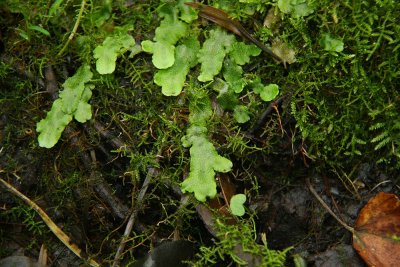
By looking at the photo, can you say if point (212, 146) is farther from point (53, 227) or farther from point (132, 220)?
point (53, 227)

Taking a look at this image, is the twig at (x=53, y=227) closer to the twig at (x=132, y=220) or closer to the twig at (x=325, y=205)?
the twig at (x=132, y=220)

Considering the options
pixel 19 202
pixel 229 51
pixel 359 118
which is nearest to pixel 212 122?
pixel 229 51

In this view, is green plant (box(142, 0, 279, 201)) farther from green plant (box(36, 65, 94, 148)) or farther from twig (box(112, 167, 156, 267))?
green plant (box(36, 65, 94, 148))

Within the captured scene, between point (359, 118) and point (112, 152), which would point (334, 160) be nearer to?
point (359, 118)

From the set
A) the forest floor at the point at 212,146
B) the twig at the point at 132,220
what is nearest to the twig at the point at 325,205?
the forest floor at the point at 212,146

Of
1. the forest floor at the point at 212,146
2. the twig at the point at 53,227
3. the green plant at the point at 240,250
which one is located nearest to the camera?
the green plant at the point at 240,250

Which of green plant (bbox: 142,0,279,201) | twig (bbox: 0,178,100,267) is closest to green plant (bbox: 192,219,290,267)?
green plant (bbox: 142,0,279,201)

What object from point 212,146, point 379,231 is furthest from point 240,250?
point 379,231
